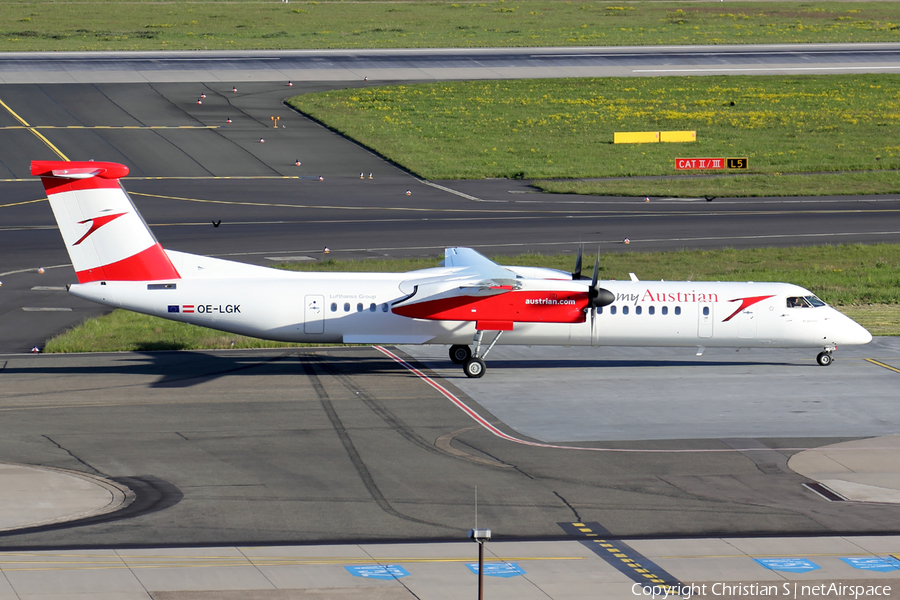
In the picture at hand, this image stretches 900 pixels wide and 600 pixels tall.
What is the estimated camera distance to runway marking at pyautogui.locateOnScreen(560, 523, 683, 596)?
60.2ft

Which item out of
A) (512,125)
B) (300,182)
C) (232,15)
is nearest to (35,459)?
(300,182)

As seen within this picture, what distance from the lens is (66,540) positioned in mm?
19688

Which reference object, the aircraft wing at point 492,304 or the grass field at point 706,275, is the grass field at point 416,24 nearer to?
the grass field at point 706,275

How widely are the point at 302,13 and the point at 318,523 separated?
122728mm

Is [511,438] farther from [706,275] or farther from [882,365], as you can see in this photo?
[706,275]

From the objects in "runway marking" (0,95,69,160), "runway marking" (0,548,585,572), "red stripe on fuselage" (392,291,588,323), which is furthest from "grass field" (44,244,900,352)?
"runway marking" (0,95,69,160)

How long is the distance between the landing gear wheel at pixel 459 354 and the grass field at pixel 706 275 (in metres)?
7.32

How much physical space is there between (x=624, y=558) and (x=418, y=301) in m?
14.9

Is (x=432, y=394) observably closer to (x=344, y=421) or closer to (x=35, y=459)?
(x=344, y=421)

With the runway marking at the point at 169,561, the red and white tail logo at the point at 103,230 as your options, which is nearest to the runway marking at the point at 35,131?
the red and white tail logo at the point at 103,230

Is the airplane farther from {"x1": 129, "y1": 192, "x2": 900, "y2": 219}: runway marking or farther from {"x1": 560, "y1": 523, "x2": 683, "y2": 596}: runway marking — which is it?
{"x1": 129, "y1": 192, "x2": 900, "y2": 219}: runway marking

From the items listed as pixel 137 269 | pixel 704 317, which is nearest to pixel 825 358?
pixel 704 317

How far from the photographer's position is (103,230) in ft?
103

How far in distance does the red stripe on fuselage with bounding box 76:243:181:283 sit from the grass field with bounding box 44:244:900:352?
547 cm
